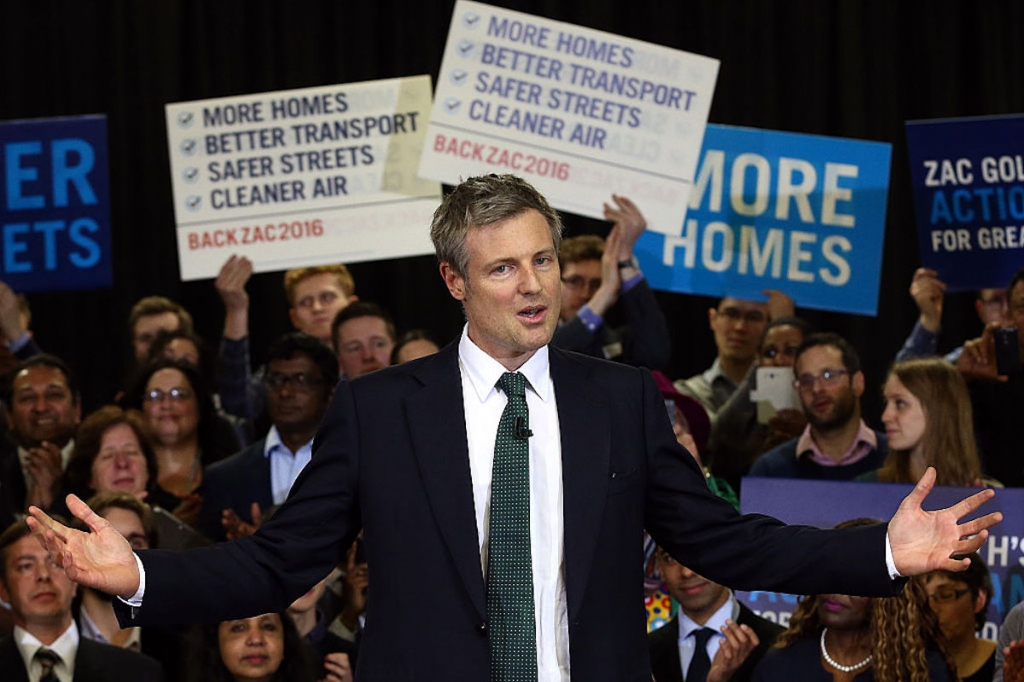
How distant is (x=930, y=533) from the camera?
7.43 feet

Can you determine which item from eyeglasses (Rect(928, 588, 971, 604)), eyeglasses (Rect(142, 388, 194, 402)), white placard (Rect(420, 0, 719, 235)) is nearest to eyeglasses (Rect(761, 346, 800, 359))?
white placard (Rect(420, 0, 719, 235))

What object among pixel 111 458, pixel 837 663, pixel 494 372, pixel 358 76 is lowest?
pixel 837 663

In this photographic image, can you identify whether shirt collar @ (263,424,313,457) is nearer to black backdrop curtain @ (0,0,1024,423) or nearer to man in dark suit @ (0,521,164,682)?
man in dark suit @ (0,521,164,682)

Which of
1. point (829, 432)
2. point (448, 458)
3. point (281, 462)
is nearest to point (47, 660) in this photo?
point (281, 462)

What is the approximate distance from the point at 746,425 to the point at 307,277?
1805 millimetres

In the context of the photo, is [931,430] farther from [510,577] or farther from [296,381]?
[510,577]

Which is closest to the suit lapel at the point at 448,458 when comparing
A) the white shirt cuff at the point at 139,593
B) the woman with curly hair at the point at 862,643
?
the white shirt cuff at the point at 139,593

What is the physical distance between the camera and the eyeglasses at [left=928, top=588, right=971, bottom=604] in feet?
13.5

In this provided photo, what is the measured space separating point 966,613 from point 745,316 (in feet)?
6.56

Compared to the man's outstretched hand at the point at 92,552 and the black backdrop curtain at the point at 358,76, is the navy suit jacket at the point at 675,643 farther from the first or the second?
the black backdrop curtain at the point at 358,76

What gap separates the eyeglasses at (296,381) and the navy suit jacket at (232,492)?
0.33 m

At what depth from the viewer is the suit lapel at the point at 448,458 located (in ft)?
7.44

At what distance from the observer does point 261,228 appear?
225 inches

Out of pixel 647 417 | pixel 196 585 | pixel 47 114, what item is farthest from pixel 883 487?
pixel 47 114
